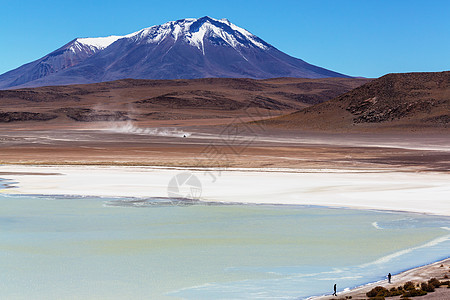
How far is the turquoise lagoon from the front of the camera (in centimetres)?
1288

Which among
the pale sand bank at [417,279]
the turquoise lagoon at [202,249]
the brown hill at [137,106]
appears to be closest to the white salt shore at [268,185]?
the turquoise lagoon at [202,249]

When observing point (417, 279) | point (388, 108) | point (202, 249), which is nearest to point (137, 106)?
point (388, 108)

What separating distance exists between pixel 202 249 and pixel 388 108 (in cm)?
8334

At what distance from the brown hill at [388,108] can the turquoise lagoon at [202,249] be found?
66.7 m

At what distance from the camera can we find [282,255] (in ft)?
51.8

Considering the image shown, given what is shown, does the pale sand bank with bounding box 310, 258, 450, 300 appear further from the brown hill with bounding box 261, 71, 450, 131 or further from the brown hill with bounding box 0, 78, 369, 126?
the brown hill with bounding box 0, 78, 369, 126

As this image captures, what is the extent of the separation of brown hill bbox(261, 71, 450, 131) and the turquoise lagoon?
2626 inches

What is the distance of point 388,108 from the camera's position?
95.8 metres

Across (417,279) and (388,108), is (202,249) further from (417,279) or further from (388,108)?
(388,108)

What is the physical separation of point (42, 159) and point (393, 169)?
2467 cm

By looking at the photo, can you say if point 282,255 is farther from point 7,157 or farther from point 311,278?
point 7,157

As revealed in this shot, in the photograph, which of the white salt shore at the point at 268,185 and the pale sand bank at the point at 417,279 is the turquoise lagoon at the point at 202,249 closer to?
the pale sand bank at the point at 417,279

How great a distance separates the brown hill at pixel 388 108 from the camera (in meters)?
89.0

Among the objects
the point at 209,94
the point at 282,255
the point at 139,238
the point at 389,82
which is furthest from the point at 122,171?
the point at 209,94
